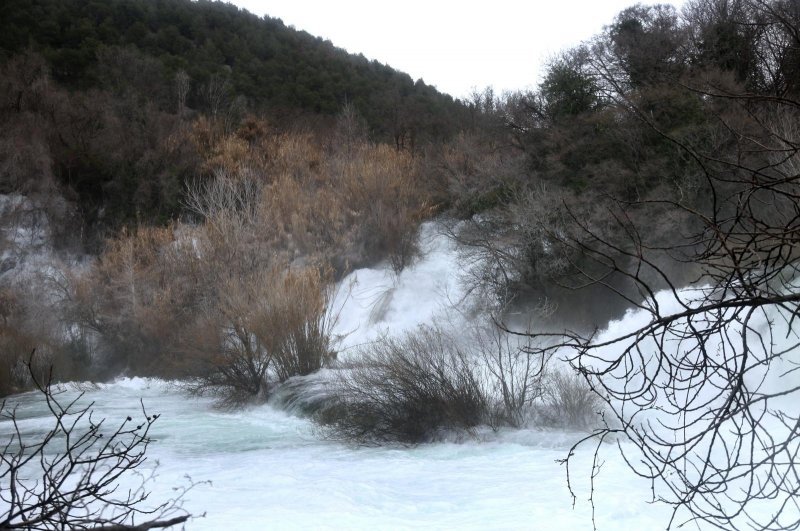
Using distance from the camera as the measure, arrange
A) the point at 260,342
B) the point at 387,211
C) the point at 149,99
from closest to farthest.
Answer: the point at 260,342 < the point at 387,211 < the point at 149,99

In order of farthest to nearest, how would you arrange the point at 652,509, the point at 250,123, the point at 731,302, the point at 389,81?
the point at 389,81 → the point at 250,123 → the point at 652,509 → the point at 731,302

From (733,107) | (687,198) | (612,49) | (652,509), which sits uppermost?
(612,49)

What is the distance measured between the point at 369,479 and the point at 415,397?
7.83 ft

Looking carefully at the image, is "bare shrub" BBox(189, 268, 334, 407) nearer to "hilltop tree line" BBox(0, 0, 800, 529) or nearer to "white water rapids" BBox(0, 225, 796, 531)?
"hilltop tree line" BBox(0, 0, 800, 529)

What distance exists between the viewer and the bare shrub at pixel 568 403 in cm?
1206

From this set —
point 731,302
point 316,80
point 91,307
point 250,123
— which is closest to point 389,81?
point 316,80

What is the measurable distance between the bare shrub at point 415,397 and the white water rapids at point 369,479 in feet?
1.12

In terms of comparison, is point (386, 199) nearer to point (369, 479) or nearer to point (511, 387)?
point (511, 387)

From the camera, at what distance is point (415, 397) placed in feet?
41.8

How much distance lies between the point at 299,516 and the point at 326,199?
19.5 metres

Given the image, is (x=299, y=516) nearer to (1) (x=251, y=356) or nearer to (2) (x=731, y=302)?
(2) (x=731, y=302)

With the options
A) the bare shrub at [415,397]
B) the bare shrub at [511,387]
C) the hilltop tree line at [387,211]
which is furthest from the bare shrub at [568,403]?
the bare shrub at [415,397]

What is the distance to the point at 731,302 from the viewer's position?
3.19 metres

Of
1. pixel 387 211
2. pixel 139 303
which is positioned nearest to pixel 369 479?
pixel 139 303
